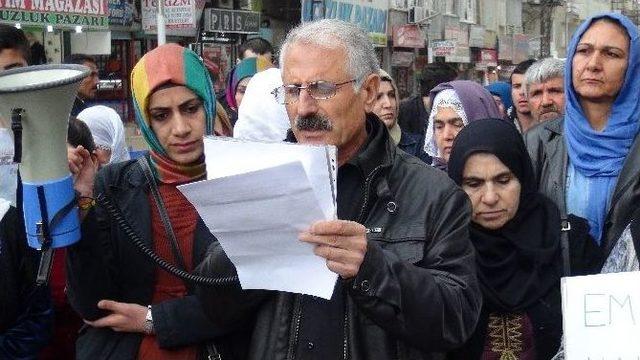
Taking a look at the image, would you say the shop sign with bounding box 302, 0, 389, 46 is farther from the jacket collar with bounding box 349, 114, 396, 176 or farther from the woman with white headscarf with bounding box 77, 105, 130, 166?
the jacket collar with bounding box 349, 114, 396, 176

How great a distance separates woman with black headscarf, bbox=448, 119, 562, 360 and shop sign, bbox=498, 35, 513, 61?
4071 centimetres

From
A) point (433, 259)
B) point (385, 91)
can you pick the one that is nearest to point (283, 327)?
point (433, 259)

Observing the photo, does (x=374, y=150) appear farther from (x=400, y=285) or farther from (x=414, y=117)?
(x=414, y=117)

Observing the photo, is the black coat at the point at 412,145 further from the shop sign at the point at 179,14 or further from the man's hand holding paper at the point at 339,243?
the shop sign at the point at 179,14

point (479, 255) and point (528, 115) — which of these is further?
point (528, 115)

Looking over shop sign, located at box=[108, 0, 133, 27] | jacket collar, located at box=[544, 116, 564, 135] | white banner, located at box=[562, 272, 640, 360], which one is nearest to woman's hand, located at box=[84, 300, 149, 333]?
white banner, located at box=[562, 272, 640, 360]

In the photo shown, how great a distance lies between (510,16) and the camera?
46.3 meters

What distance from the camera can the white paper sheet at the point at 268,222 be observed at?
1771 millimetres

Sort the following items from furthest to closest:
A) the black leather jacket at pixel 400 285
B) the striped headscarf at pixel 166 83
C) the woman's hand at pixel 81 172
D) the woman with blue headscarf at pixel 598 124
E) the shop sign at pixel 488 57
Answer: the shop sign at pixel 488 57 → the woman with blue headscarf at pixel 598 124 → the striped headscarf at pixel 166 83 → the woman's hand at pixel 81 172 → the black leather jacket at pixel 400 285

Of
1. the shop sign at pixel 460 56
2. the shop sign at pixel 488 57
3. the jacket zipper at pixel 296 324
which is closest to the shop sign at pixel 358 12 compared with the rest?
the shop sign at pixel 460 56

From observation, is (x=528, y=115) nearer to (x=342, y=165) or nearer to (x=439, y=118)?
(x=439, y=118)

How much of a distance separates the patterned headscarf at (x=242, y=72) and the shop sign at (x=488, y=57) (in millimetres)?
34378

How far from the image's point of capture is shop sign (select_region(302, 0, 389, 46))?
19.5 meters

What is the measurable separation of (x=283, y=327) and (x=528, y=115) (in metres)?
4.32
